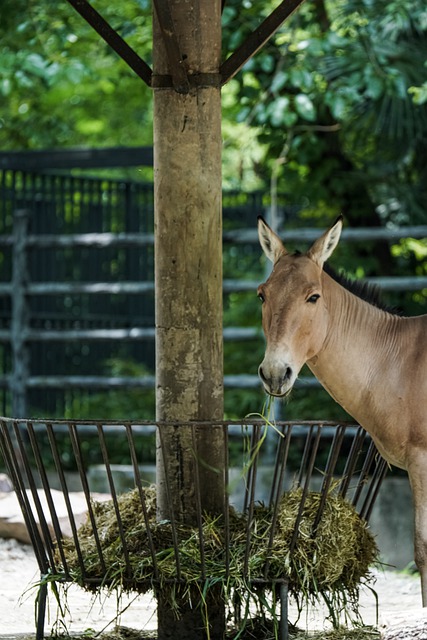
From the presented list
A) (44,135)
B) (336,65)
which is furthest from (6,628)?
(44,135)

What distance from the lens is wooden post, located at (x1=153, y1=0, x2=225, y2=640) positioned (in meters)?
4.64

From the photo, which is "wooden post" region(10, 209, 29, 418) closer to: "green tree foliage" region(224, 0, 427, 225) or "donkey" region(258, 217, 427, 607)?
"green tree foliage" region(224, 0, 427, 225)

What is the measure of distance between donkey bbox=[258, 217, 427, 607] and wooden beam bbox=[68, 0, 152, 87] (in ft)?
3.09

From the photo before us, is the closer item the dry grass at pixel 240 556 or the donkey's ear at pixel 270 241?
the dry grass at pixel 240 556

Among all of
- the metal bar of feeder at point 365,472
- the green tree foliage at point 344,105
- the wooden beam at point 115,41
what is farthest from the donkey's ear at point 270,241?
the green tree foliage at point 344,105

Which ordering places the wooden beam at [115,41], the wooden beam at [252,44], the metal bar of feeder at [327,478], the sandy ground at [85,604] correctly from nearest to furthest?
the metal bar of feeder at [327,478] → the wooden beam at [252,44] → the wooden beam at [115,41] → the sandy ground at [85,604]

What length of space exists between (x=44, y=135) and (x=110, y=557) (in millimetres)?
11468

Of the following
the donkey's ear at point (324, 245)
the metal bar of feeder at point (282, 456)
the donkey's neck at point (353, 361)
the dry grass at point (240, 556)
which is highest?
the donkey's ear at point (324, 245)

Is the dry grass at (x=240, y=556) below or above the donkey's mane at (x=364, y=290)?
below

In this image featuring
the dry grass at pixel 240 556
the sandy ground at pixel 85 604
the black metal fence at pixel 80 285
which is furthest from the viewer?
the black metal fence at pixel 80 285

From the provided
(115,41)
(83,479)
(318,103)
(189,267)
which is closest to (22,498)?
(83,479)

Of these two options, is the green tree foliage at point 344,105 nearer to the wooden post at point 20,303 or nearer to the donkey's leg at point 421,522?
the wooden post at point 20,303

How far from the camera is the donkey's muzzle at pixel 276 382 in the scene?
4355mm

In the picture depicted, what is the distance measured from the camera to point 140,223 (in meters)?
11.2
